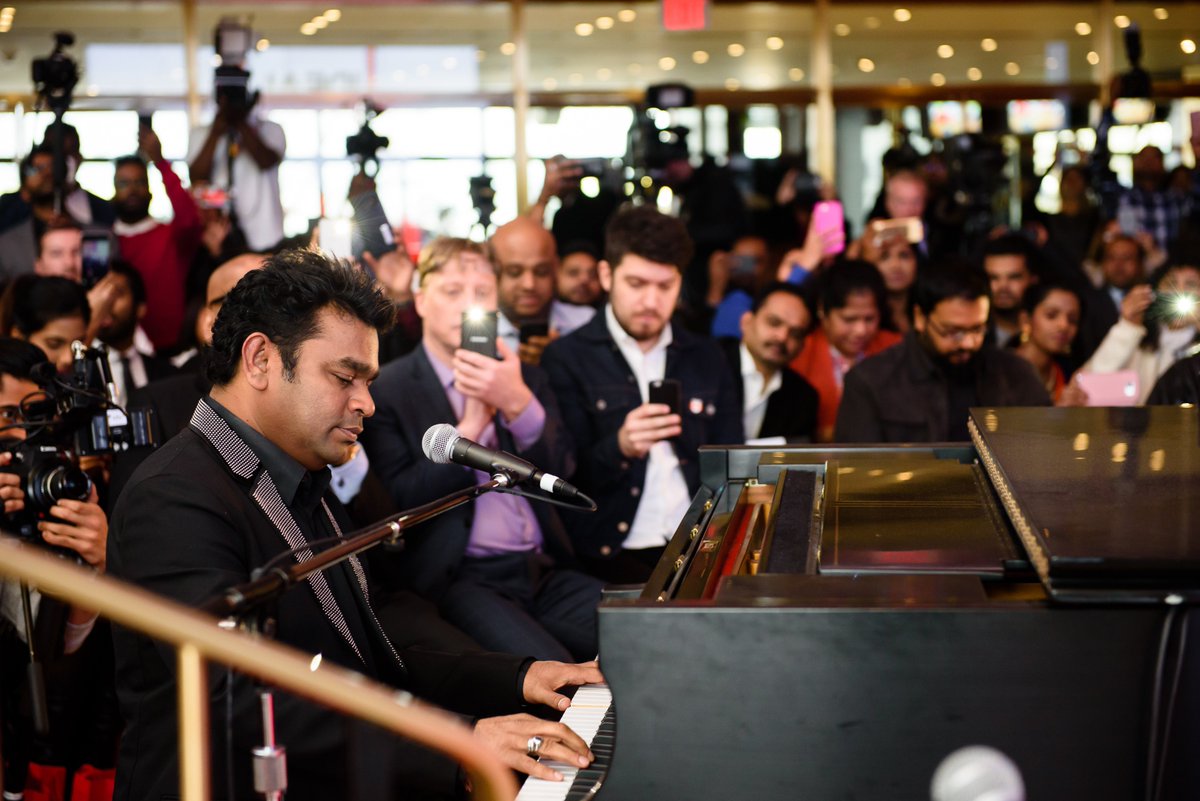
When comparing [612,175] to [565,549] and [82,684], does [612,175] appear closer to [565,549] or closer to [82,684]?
[565,549]

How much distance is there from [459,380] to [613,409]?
0.77 metres

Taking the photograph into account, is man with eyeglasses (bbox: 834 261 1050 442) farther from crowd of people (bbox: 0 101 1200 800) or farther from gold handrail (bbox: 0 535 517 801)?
gold handrail (bbox: 0 535 517 801)

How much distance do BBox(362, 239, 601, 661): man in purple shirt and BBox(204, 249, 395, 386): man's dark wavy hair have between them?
3.51ft

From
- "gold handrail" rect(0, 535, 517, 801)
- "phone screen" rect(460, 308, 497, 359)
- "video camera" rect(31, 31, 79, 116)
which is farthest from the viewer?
"video camera" rect(31, 31, 79, 116)

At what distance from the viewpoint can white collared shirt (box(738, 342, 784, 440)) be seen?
15.2ft

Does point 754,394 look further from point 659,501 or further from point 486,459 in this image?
point 486,459

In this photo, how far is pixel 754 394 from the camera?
4.65m

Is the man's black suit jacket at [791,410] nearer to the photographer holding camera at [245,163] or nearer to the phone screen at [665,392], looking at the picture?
the phone screen at [665,392]

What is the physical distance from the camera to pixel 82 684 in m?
3.12

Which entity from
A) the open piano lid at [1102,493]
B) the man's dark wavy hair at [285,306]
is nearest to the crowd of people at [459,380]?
the man's dark wavy hair at [285,306]

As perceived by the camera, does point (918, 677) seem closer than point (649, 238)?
Yes

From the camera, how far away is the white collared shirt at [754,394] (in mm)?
4625

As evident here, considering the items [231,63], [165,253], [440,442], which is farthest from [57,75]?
[440,442]

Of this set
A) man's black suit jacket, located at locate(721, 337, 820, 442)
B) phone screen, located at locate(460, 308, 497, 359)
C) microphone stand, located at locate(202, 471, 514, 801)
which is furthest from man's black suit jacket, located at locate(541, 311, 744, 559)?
microphone stand, located at locate(202, 471, 514, 801)
